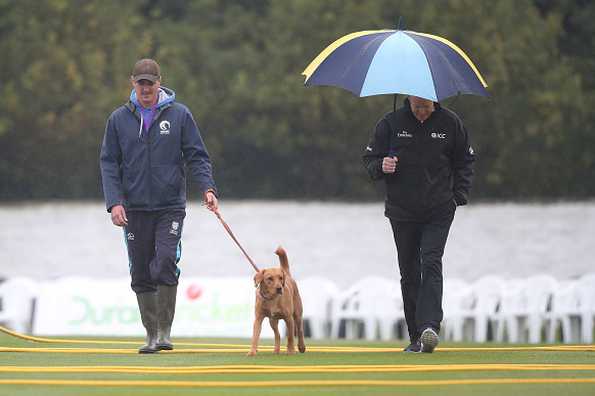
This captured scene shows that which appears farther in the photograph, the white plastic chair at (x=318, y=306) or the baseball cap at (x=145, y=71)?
the white plastic chair at (x=318, y=306)

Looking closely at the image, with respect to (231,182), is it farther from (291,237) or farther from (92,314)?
(92,314)

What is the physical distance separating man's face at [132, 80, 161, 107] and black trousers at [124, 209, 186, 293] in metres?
0.76

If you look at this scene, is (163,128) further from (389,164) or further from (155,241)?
(389,164)

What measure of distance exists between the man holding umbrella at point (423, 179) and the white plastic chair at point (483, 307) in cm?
1042

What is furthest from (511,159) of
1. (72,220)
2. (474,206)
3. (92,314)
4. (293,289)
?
(293,289)

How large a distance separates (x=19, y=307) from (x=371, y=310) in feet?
15.4

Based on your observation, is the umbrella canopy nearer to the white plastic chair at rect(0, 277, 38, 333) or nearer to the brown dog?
the brown dog

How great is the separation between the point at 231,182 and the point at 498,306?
33.6ft

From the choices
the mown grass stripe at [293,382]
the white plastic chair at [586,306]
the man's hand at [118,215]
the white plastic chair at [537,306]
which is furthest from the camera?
the white plastic chair at [537,306]

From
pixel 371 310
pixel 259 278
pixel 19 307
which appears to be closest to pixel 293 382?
pixel 259 278

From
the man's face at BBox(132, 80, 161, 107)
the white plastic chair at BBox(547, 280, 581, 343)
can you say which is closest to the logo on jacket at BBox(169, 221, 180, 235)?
the man's face at BBox(132, 80, 161, 107)

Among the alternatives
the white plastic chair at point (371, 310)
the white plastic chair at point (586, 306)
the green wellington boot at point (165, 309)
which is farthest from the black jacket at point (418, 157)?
the white plastic chair at point (371, 310)

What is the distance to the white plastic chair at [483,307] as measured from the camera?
72.2 feet

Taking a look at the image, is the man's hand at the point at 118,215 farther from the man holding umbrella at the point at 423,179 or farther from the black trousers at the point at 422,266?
the black trousers at the point at 422,266
